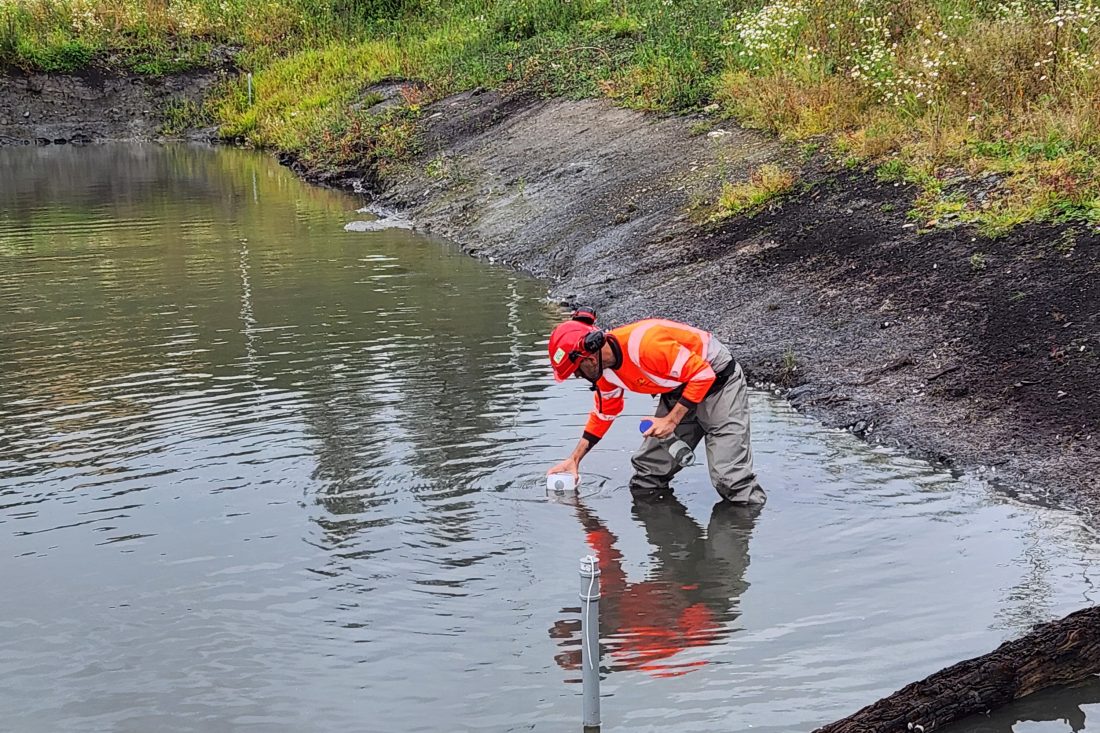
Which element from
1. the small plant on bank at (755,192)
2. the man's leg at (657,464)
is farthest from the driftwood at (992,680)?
the small plant on bank at (755,192)

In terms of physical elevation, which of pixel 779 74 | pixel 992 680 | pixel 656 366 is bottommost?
pixel 992 680

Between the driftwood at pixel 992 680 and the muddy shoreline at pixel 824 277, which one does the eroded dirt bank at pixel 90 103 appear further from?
the driftwood at pixel 992 680

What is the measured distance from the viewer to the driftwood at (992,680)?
16.3ft

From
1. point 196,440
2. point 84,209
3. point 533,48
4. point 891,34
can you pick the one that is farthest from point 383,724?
point 533,48

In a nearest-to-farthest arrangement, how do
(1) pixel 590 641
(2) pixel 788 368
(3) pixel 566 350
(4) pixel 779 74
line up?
(1) pixel 590 641 → (3) pixel 566 350 → (2) pixel 788 368 → (4) pixel 779 74

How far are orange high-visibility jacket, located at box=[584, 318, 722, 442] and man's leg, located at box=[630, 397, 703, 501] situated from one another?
61 cm

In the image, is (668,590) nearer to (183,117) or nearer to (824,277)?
(824,277)

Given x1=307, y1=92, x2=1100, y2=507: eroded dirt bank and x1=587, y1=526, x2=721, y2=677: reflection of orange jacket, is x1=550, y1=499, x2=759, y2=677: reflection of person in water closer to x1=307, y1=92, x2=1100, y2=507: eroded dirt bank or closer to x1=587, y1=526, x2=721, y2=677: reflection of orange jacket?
x1=587, y1=526, x2=721, y2=677: reflection of orange jacket

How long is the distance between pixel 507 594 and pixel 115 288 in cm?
1081

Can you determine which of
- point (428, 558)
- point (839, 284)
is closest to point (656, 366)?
point (428, 558)

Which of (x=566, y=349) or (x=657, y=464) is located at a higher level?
(x=566, y=349)

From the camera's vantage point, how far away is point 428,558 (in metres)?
7.27

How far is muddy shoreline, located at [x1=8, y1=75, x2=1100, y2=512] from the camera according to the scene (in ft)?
29.6

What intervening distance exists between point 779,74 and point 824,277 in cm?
586
